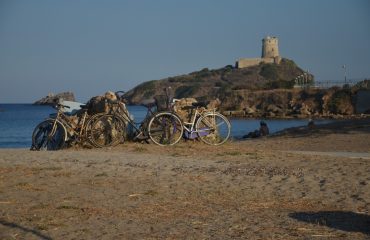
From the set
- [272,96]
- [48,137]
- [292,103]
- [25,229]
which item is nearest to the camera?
[25,229]

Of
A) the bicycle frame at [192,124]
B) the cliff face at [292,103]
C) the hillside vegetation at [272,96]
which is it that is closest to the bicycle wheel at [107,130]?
the bicycle frame at [192,124]

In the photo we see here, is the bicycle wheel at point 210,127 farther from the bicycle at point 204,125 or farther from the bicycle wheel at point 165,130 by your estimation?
the bicycle wheel at point 165,130

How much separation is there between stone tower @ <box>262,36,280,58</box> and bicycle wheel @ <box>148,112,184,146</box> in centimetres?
14289

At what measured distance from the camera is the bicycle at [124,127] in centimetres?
1458

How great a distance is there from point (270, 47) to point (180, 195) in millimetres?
154591

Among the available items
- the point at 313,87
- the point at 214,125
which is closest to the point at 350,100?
the point at 313,87

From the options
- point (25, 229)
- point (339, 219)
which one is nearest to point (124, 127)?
point (25, 229)

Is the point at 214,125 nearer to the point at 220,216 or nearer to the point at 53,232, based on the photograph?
the point at 220,216

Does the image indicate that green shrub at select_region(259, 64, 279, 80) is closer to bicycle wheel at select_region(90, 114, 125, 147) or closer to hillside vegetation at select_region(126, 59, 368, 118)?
hillside vegetation at select_region(126, 59, 368, 118)

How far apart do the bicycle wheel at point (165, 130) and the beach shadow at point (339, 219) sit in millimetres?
7525

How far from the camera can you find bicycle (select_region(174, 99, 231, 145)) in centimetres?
1491

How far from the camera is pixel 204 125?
596 inches

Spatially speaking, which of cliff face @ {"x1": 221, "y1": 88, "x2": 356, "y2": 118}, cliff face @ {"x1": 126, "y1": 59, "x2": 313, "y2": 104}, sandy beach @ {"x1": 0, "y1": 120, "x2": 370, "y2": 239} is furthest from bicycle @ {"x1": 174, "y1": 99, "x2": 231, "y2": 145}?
cliff face @ {"x1": 126, "y1": 59, "x2": 313, "y2": 104}

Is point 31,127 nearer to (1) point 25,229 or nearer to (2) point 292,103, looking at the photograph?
(2) point 292,103
